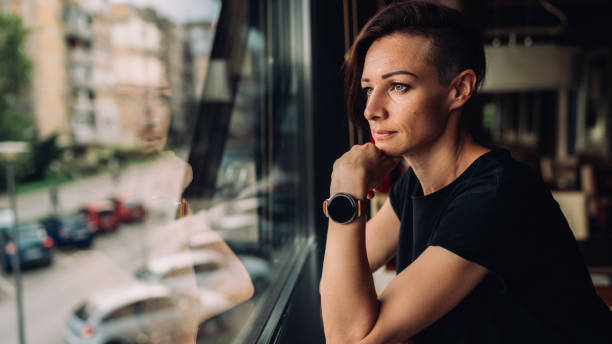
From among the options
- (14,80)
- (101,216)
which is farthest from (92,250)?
(14,80)

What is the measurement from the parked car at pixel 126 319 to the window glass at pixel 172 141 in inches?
3.8

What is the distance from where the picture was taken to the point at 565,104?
775 centimetres

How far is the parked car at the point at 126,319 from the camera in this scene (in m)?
7.30

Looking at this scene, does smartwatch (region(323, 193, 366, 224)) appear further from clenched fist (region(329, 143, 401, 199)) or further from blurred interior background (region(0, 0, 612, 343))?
blurred interior background (region(0, 0, 612, 343))

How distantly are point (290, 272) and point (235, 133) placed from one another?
0.89 m

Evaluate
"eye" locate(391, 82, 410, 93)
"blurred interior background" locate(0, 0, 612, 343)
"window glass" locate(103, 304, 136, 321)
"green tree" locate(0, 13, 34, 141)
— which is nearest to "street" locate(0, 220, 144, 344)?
"blurred interior background" locate(0, 0, 612, 343)

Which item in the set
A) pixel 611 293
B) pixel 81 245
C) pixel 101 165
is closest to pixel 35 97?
pixel 101 165

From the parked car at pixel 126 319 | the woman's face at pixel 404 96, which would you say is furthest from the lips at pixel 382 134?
the parked car at pixel 126 319

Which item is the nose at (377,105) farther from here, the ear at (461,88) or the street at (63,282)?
the street at (63,282)

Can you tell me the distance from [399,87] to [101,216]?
6.85 metres

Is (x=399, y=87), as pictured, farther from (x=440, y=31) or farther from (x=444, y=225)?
(x=444, y=225)

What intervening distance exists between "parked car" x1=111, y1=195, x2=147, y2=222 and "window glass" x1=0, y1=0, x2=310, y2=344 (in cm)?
3

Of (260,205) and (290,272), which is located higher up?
(260,205)

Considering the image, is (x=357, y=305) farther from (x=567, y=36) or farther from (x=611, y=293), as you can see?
(x=567, y=36)
